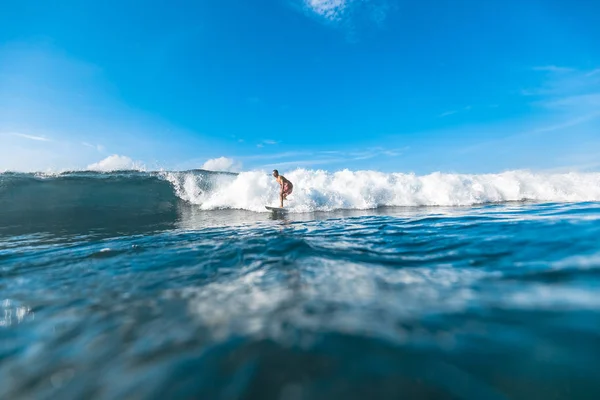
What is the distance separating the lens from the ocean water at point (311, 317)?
1.62m

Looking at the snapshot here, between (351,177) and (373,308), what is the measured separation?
50.1 ft

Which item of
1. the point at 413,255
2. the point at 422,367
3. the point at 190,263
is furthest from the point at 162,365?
the point at 413,255

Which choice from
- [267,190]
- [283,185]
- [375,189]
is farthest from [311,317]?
[375,189]

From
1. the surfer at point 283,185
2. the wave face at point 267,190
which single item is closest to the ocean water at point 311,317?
the surfer at point 283,185

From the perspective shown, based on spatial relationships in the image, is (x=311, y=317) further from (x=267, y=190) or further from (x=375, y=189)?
(x=375, y=189)

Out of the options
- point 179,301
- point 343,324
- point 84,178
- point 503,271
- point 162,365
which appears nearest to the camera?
point 162,365

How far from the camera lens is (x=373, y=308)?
8.27 ft

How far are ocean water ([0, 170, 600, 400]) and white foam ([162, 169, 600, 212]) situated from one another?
930cm

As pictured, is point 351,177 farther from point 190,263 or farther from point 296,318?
point 296,318

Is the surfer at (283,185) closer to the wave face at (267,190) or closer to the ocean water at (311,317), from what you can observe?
the wave face at (267,190)

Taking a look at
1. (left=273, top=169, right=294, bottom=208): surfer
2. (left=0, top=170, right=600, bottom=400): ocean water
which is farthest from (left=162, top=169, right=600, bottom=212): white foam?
(left=0, top=170, right=600, bottom=400): ocean water

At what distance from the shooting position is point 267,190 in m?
15.9

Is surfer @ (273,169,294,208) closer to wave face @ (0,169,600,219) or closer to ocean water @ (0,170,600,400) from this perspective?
wave face @ (0,169,600,219)

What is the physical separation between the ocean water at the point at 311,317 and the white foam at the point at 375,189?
366 inches
